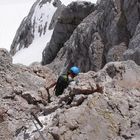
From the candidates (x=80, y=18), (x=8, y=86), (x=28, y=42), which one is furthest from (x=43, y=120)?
(x=28, y=42)

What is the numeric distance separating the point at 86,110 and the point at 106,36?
32375mm

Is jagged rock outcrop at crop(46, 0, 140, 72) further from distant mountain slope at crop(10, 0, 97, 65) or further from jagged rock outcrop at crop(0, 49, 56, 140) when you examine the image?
distant mountain slope at crop(10, 0, 97, 65)

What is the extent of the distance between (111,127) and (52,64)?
45656 mm

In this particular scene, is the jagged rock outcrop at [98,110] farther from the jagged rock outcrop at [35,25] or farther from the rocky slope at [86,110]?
the jagged rock outcrop at [35,25]

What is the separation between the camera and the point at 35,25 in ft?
311

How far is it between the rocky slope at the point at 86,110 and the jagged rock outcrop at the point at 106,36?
20.6 meters

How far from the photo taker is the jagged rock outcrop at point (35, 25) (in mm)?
92875

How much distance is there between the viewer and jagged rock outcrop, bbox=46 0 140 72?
139 ft

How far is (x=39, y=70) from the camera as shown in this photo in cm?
2427

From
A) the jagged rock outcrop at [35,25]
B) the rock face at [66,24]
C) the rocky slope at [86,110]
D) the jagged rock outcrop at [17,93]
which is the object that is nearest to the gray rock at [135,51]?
the jagged rock outcrop at [17,93]

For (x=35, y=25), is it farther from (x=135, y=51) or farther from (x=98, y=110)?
(x=98, y=110)

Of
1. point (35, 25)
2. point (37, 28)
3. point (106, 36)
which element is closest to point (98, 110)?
point (106, 36)

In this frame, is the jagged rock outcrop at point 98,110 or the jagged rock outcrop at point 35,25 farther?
the jagged rock outcrop at point 35,25

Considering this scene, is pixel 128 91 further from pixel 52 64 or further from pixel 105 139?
pixel 52 64
